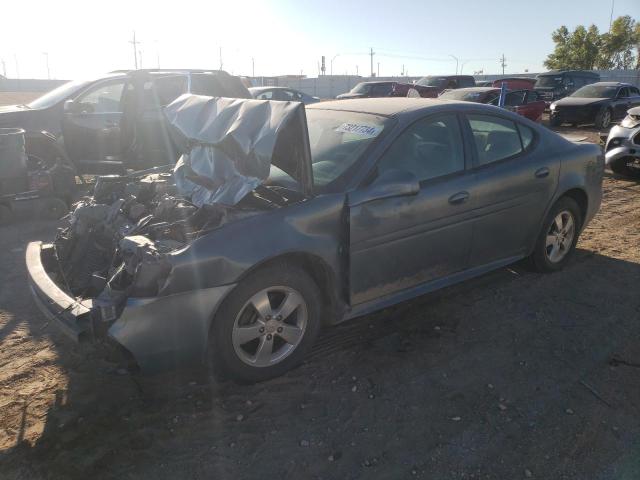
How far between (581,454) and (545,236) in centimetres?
246

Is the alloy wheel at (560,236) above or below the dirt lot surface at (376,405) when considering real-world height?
above

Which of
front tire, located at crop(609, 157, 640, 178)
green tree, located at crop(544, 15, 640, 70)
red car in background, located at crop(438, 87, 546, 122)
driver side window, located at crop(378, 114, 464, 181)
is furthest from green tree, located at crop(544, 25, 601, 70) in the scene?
driver side window, located at crop(378, 114, 464, 181)

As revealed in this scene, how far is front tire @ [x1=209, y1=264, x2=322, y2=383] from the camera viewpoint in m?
2.98

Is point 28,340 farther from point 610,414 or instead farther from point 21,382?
point 610,414

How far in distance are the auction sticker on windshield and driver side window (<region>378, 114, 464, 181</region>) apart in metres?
0.17

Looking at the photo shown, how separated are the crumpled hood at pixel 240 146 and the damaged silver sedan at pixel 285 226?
0.04ft

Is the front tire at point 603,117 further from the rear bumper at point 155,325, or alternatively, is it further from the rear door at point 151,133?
the rear bumper at point 155,325

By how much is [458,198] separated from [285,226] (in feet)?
4.77

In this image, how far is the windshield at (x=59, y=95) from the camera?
797 centimetres

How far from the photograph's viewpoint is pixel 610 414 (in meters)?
2.89

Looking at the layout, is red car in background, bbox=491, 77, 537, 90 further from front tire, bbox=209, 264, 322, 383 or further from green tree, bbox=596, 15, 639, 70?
green tree, bbox=596, 15, 639, 70

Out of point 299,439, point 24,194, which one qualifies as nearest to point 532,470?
point 299,439

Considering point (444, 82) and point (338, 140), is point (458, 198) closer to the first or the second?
point (338, 140)

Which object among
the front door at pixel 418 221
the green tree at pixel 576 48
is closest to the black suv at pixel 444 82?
the front door at pixel 418 221
